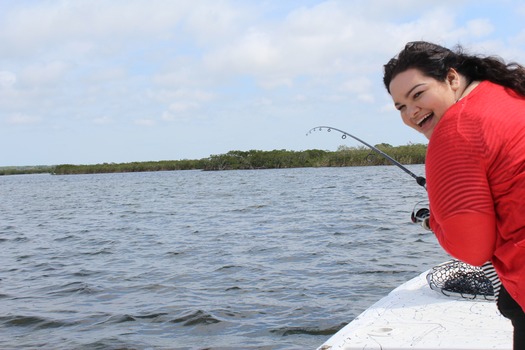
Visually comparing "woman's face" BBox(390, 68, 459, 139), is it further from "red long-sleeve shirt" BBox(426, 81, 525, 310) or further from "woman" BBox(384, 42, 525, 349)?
"red long-sleeve shirt" BBox(426, 81, 525, 310)

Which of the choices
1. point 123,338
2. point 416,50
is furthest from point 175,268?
point 416,50

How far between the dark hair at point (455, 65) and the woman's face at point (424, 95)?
0.02 m

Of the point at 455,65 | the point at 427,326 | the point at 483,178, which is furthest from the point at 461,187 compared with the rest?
the point at 427,326

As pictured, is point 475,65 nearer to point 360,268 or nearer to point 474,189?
point 474,189

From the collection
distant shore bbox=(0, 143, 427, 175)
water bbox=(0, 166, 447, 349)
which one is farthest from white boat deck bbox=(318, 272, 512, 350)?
distant shore bbox=(0, 143, 427, 175)

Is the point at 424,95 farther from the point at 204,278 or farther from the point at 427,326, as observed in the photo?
the point at 204,278

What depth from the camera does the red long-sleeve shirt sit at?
1737 millimetres

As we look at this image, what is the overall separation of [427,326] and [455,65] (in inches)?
99.5

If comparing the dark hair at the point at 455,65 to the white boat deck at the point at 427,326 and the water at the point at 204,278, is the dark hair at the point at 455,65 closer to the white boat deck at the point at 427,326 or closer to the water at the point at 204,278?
the white boat deck at the point at 427,326

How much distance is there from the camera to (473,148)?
1740mm

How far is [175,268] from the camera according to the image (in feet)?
34.7

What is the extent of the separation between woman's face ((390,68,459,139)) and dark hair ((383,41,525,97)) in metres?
0.02

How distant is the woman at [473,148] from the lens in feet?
5.72

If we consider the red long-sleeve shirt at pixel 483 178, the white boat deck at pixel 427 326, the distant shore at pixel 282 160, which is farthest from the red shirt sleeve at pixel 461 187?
the distant shore at pixel 282 160
